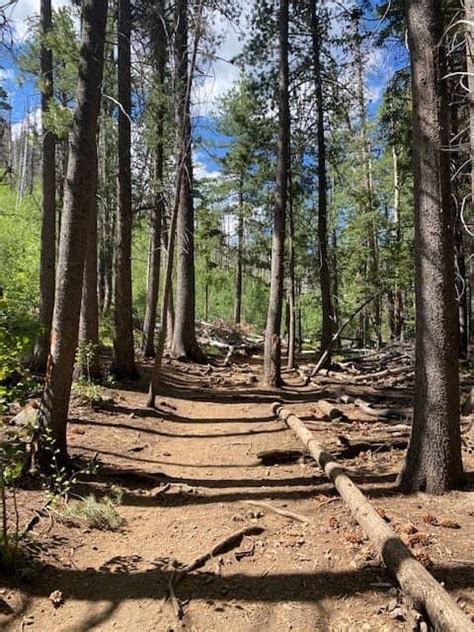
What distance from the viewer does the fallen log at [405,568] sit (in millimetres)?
2727

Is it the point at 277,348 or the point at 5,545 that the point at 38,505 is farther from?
the point at 277,348

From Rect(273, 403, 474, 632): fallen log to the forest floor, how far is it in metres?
0.14

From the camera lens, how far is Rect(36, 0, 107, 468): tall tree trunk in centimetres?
517

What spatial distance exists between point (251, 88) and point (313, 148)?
2.84 meters

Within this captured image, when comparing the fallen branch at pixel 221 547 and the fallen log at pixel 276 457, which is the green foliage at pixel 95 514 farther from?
the fallen log at pixel 276 457

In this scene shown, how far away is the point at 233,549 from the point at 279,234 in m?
7.96

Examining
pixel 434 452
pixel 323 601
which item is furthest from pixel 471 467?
pixel 323 601

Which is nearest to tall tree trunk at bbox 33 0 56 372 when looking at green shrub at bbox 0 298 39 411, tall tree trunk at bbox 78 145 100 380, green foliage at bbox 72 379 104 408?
tall tree trunk at bbox 78 145 100 380

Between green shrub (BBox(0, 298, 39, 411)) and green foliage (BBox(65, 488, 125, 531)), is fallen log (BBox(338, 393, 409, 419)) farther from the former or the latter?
green shrub (BBox(0, 298, 39, 411))

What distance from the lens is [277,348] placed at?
36.2 feet

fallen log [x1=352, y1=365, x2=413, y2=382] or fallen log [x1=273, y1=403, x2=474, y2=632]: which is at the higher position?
fallen log [x1=352, y1=365, x2=413, y2=382]

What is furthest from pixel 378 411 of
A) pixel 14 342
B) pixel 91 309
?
pixel 14 342

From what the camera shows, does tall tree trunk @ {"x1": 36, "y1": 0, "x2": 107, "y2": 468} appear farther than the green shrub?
Yes

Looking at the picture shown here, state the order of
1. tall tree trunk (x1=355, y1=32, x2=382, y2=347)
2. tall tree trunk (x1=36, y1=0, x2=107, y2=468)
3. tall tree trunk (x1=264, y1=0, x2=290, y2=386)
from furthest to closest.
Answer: tall tree trunk (x1=355, y1=32, x2=382, y2=347), tall tree trunk (x1=264, y1=0, x2=290, y2=386), tall tree trunk (x1=36, y1=0, x2=107, y2=468)
